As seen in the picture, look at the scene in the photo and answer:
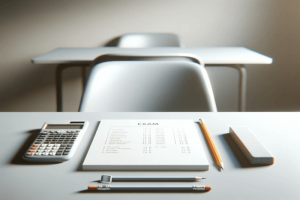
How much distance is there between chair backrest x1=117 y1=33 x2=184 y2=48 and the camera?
8.37ft

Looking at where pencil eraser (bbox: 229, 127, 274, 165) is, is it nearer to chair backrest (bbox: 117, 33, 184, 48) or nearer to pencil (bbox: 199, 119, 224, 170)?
pencil (bbox: 199, 119, 224, 170)

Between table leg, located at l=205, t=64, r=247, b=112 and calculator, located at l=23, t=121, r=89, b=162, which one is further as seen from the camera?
table leg, located at l=205, t=64, r=247, b=112

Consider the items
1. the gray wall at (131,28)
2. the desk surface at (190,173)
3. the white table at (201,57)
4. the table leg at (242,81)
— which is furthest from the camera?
the gray wall at (131,28)

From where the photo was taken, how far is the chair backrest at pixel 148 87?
1052 millimetres

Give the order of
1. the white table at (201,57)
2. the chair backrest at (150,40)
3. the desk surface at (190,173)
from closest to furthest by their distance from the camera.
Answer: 1. the desk surface at (190,173)
2. the white table at (201,57)
3. the chair backrest at (150,40)

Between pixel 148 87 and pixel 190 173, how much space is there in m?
0.63

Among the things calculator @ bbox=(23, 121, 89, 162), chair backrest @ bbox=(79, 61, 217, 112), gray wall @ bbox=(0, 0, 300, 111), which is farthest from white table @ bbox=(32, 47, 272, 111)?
calculator @ bbox=(23, 121, 89, 162)

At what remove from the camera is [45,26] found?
2799 mm

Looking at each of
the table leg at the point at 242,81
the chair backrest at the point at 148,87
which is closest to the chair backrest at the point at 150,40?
the table leg at the point at 242,81

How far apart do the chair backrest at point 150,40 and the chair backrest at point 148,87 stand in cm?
147

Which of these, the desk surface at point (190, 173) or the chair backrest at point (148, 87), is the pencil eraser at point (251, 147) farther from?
the chair backrest at point (148, 87)

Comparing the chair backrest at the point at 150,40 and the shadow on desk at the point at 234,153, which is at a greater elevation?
the chair backrest at the point at 150,40

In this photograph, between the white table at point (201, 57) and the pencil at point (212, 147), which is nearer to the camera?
the pencil at point (212, 147)

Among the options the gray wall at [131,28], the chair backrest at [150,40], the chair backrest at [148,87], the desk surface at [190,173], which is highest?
the gray wall at [131,28]
